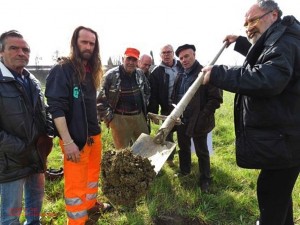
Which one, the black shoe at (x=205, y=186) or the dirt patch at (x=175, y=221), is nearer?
the dirt patch at (x=175, y=221)

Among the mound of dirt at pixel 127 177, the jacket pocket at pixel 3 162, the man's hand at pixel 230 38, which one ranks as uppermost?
the man's hand at pixel 230 38

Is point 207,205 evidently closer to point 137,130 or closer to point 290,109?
point 137,130

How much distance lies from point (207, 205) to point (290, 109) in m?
1.91

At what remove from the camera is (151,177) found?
2752mm

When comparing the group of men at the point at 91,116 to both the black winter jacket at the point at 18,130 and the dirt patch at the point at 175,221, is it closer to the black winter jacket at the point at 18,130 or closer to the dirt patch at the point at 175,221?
the black winter jacket at the point at 18,130

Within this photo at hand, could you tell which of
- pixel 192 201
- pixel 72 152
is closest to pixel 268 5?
pixel 72 152

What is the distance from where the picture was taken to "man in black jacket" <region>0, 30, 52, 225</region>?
2463 mm

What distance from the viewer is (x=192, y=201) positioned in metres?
3.73

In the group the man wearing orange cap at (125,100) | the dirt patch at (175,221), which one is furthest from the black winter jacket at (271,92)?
the man wearing orange cap at (125,100)

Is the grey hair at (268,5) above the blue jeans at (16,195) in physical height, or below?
above

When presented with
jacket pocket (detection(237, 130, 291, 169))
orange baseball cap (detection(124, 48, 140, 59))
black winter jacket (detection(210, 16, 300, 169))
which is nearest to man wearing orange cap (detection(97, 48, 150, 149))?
orange baseball cap (detection(124, 48, 140, 59))

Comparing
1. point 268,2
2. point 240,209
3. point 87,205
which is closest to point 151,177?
point 87,205

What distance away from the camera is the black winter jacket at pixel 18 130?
2445 millimetres

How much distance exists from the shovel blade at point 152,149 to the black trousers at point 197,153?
3.82 ft
